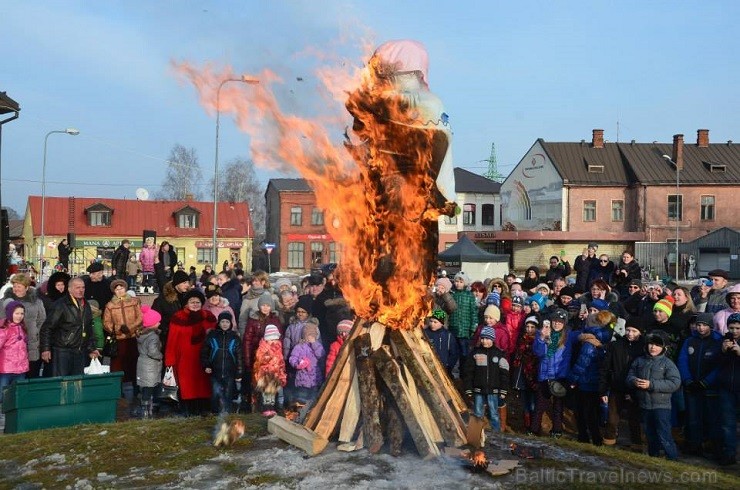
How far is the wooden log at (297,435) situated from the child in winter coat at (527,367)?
146 inches

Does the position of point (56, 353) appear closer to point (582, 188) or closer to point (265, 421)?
point (265, 421)

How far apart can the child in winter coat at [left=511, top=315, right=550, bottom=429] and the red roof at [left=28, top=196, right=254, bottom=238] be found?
45.3 metres

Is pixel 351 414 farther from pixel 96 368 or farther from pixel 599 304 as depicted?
pixel 599 304

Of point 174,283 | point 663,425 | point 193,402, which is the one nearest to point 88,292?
point 174,283

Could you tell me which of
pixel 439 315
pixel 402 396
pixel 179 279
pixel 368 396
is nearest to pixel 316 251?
pixel 179 279

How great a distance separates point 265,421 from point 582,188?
45.4m

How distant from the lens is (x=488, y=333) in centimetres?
915

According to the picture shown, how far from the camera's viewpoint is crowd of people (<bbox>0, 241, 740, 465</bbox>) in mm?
8312

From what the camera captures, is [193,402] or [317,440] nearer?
[317,440]

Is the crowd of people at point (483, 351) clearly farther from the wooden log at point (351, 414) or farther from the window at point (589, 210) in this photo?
the window at point (589, 210)

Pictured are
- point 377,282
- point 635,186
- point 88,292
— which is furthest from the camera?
point 635,186

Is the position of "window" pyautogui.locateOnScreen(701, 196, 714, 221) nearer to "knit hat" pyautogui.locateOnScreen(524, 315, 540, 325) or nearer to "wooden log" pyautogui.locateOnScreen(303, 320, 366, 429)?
"knit hat" pyautogui.locateOnScreen(524, 315, 540, 325)

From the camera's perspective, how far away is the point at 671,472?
644 cm

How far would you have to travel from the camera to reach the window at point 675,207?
48562 mm
